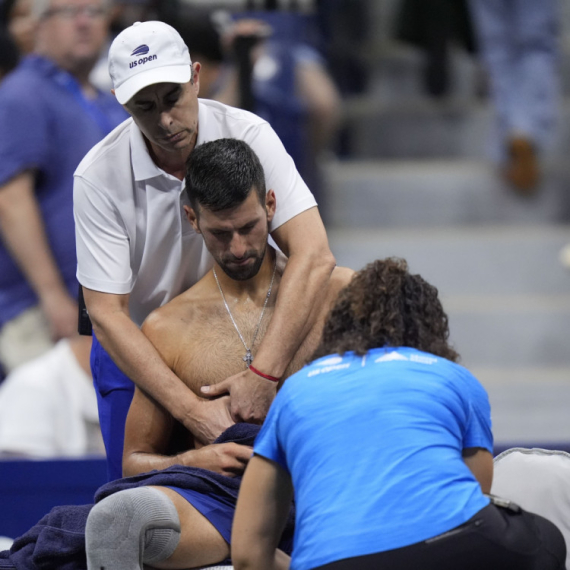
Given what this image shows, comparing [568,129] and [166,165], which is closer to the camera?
[166,165]

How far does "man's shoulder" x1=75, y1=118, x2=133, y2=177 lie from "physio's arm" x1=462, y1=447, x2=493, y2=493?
1108 mm

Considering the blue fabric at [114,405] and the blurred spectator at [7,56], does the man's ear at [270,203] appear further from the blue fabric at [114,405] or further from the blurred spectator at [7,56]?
the blurred spectator at [7,56]

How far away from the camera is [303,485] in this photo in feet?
6.30

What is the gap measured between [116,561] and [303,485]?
45 centimetres

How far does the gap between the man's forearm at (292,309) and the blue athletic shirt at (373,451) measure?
49 centimetres

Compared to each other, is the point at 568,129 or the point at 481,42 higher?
the point at 481,42

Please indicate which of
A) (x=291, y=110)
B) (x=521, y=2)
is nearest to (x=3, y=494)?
(x=291, y=110)

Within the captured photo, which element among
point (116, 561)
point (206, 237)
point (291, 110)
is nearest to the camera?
point (116, 561)

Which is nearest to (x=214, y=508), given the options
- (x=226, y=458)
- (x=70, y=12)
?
(x=226, y=458)

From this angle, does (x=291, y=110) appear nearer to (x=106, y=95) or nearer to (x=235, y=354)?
(x=106, y=95)

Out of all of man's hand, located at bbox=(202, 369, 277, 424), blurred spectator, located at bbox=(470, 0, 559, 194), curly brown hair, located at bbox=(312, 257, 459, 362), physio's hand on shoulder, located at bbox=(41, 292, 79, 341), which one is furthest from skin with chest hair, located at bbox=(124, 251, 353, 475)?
blurred spectator, located at bbox=(470, 0, 559, 194)

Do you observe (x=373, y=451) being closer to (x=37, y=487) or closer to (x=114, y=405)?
(x=114, y=405)

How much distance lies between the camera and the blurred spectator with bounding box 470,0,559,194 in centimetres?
518

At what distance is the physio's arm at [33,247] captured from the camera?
3.86 m
